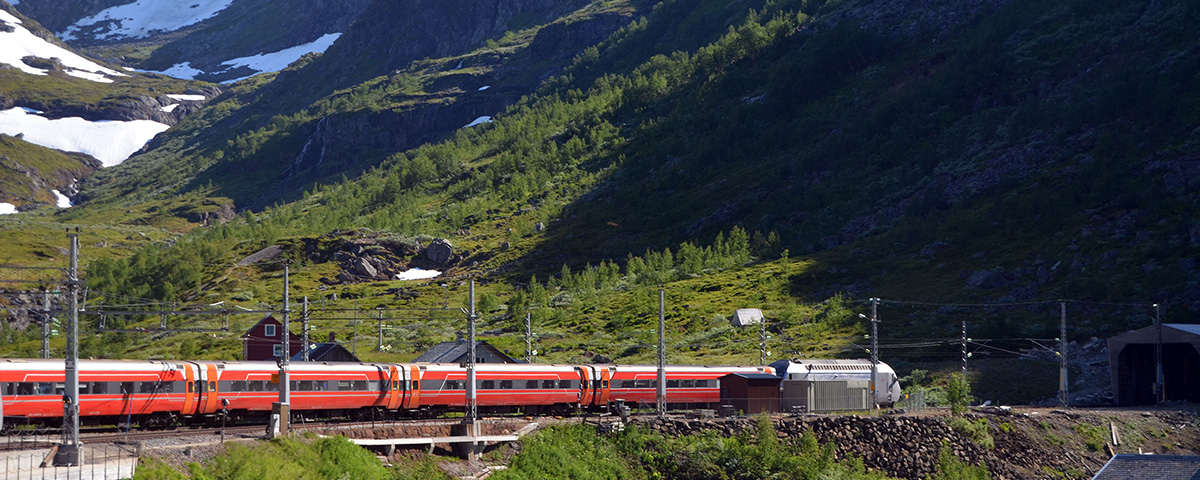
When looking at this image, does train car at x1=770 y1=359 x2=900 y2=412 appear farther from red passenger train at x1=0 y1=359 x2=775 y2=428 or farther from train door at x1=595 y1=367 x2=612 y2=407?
train door at x1=595 y1=367 x2=612 y2=407

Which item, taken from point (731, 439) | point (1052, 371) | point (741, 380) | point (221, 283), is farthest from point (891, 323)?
point (221, 283)

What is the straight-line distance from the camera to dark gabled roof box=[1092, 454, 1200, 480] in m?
43.3

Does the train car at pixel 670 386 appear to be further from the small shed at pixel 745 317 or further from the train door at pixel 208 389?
the small shed at pixel 745 317

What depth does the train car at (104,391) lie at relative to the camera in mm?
49594

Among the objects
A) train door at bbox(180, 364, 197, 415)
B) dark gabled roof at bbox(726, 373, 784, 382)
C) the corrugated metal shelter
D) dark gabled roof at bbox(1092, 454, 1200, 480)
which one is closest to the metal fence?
train door at bbox(180, 364, 197, 415)

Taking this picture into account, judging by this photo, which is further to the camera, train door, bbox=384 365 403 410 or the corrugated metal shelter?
the corrugated metal shelter

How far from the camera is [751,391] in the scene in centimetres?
7356

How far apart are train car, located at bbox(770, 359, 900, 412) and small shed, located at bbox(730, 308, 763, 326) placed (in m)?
49.6

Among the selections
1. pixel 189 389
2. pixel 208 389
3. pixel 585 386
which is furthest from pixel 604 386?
pixel 189 389

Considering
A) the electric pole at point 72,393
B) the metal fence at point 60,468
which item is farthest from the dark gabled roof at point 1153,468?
the electric pole at point 72,393

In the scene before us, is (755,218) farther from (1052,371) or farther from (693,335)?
(1052,371)

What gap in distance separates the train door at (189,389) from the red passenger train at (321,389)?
→ 0.05 m

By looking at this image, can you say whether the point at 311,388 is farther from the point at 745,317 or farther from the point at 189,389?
the point at 745,317

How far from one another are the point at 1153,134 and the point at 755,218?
6386 cm
